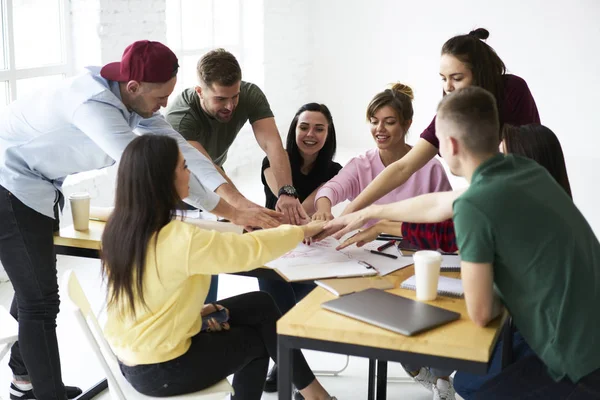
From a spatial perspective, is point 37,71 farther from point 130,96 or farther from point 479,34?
point 479,34

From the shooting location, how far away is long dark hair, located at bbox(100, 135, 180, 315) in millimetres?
1914

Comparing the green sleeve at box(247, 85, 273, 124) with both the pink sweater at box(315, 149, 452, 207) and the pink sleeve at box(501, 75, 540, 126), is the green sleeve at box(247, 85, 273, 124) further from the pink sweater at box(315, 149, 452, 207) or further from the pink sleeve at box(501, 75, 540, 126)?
the pink sleeve at box(501, 75, 540, 126)

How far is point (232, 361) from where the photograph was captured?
2062 millimetres

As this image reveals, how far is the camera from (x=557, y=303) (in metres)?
Answer: 1.63

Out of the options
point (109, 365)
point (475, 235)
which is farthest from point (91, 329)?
point (475, 235)

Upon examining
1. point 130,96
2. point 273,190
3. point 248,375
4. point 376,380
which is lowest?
point 376,380

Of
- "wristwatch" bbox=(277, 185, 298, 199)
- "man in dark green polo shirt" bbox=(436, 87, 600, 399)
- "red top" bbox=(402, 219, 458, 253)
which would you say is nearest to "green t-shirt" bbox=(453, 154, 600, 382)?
"man in dark green polo shirt" bbox=(436, 87, 600, 399)

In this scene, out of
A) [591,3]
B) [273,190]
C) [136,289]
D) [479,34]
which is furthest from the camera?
[591,3]

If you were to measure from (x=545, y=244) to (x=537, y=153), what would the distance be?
49cm

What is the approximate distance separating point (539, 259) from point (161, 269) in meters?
0.92

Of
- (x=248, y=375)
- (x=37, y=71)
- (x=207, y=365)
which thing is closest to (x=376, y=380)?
(x=248, y=375)

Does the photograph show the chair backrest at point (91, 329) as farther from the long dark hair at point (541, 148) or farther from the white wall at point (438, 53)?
the white wall at point (438, 53)

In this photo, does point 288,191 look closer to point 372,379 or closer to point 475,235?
point 372,379

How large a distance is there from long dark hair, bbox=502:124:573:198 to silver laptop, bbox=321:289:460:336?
0.54m
